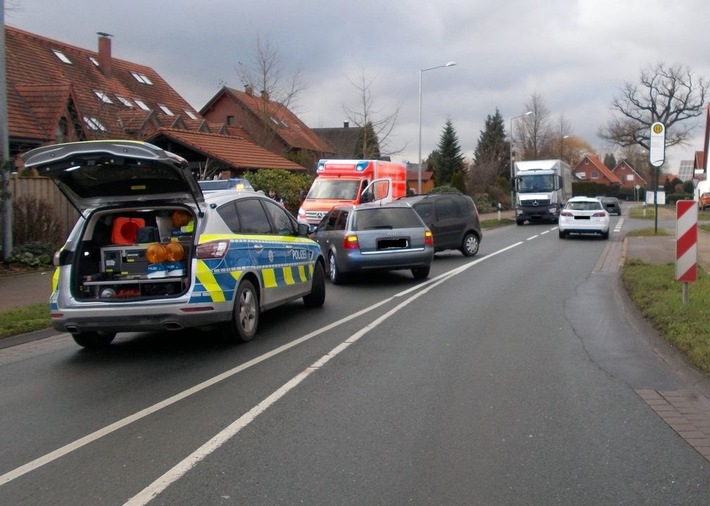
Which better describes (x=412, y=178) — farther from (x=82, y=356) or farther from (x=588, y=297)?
(x=82, y=356)

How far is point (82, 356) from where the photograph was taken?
28.0 feet

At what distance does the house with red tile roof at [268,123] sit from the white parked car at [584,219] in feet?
60.0

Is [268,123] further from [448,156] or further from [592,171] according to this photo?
[592,171]

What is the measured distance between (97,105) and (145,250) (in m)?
18.2

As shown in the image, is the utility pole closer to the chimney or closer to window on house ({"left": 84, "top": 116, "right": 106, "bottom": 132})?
window on house ({"left": 84, "top": 116, "right": 106, "bottom": 132})

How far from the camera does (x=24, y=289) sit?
43.6ft

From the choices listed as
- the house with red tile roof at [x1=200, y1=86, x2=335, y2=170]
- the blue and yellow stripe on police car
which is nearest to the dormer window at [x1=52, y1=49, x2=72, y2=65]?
the house with red tile roof at [x1=200, y1=86, x2=335, y2=170]

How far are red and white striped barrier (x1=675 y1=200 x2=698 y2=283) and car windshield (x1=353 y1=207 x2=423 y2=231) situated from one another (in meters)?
5.73

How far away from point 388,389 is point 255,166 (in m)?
25.3

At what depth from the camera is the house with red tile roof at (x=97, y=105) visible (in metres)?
22.8

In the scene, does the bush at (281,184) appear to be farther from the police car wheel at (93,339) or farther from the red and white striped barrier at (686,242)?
the red and white striped barrier at (686,242)

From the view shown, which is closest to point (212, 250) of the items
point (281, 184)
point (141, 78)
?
point (281, 184)

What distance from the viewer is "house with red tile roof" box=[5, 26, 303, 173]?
22812mm

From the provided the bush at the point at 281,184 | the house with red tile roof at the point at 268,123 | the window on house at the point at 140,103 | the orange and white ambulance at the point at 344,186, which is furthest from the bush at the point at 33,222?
the house with red tile roof at the point at 268,123
